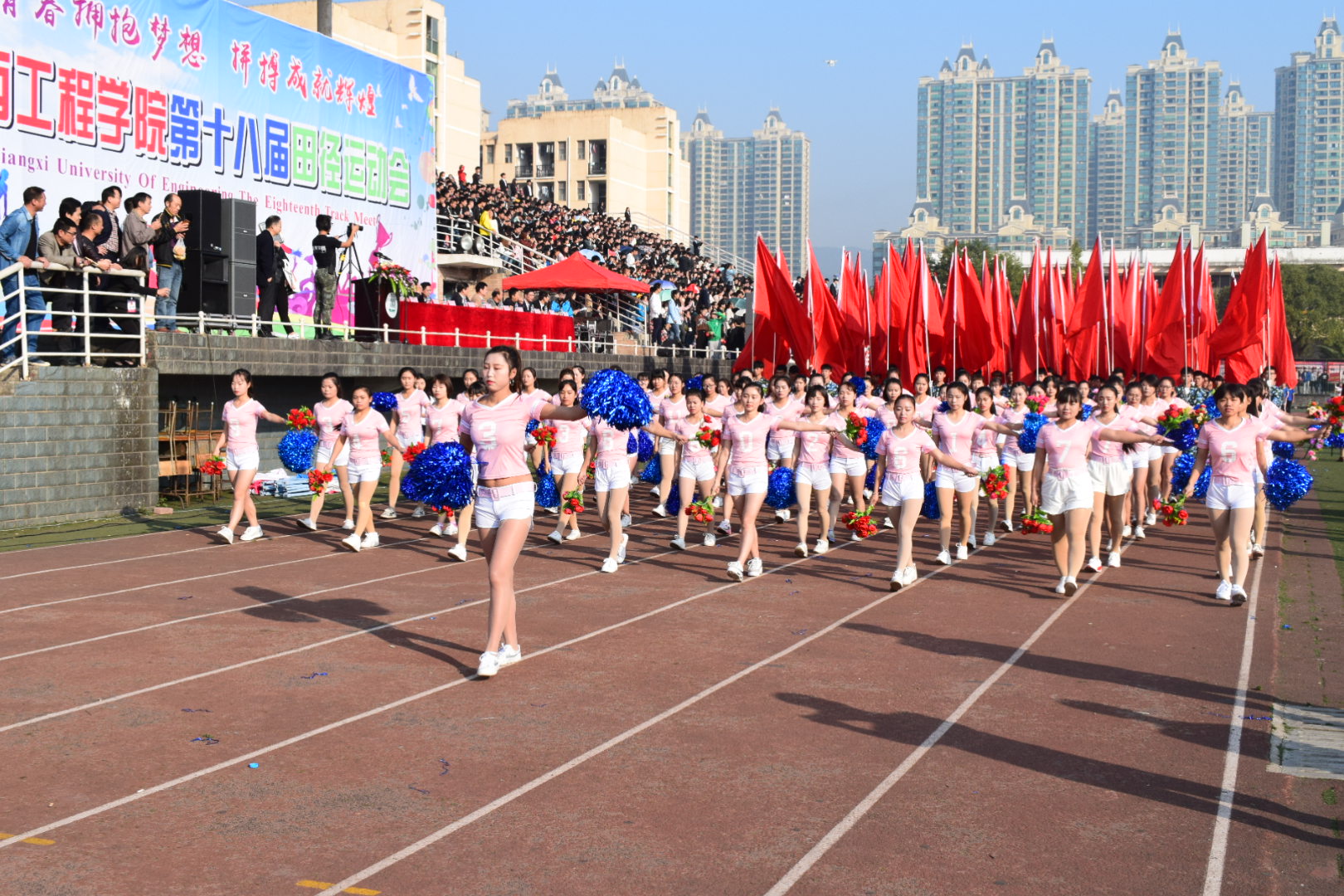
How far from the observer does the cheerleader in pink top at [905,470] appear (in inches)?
469

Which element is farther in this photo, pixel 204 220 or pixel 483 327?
pixel 483 327

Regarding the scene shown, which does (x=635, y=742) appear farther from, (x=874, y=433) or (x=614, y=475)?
(x=874, y=433)

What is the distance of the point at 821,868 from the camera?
5188 mm

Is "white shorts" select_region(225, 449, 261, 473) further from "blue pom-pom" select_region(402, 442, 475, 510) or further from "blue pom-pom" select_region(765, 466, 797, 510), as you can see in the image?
"blue pom-pom" select_region(402, 442, 475, 510)

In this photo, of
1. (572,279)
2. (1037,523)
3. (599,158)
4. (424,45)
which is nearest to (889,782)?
(1037,523)

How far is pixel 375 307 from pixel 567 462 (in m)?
9.47

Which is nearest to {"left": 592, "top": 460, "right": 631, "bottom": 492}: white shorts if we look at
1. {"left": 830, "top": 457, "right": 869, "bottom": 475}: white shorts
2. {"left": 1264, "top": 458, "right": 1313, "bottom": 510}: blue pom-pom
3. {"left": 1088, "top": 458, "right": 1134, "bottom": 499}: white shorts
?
{"left": 830, "top": 457, "right": 869, "bottom": 475}: white shorts

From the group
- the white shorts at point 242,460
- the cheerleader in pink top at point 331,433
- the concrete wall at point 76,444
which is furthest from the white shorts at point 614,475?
the concrete wall at point 76,444

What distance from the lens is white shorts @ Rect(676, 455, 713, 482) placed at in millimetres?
14500

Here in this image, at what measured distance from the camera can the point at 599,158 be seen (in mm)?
89375

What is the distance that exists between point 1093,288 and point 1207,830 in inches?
701

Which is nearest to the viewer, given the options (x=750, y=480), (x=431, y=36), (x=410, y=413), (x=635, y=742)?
(x=635, y=742)

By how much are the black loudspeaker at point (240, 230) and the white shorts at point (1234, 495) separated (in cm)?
1315

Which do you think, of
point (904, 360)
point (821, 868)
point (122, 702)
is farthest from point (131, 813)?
point (904, 360)
